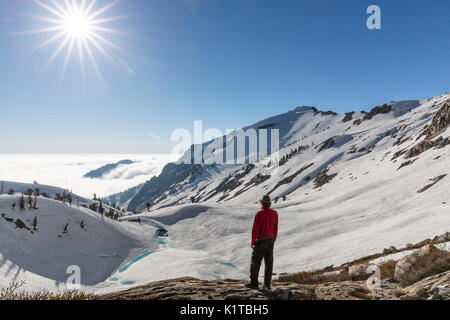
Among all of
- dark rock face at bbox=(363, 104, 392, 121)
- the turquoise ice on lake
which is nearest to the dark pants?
the turquoise ice on lake

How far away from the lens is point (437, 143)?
51.1 meters

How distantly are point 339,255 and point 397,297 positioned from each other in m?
16.8

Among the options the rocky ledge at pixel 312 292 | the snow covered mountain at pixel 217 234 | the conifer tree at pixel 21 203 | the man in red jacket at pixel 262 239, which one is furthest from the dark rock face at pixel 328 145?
the man in red jacket at pixel 262 239

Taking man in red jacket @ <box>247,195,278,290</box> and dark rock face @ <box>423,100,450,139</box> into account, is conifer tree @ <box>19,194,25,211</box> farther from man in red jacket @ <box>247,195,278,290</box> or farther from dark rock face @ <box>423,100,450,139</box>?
dark rock face @ <box>423,100,450,139</box>

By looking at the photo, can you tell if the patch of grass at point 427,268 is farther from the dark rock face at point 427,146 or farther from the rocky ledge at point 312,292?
the dark rock face at point 427,146

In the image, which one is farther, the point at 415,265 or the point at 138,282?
the point at 138,282

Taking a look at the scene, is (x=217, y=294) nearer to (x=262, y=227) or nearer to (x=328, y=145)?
(x=262, y=227)

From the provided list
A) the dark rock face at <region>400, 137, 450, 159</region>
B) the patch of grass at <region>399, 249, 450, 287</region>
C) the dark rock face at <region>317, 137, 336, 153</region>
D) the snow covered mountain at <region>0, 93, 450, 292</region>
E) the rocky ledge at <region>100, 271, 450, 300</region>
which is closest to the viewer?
the rocky ledge at <region>100, 271, 450, 300</region>

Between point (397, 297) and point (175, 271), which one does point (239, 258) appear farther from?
point (397, 297)

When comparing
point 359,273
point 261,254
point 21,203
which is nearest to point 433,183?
point 359,273

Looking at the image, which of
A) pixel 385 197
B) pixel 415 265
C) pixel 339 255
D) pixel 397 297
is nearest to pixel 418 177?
pixel 385 197

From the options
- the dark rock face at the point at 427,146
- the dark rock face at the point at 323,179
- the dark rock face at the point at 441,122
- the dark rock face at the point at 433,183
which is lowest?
the dark rock face at the point at 433,183

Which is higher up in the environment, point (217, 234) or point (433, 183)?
point (433, 183)

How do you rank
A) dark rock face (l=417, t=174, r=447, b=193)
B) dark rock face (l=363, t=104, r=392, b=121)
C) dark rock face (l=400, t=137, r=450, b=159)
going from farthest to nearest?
dark rock face (l=363, t=104, r=392, b=121) < dark rock face (l=400, t=137, r=450, b=159) < dark rock face (l=417, t=174, r=447, b=193)
